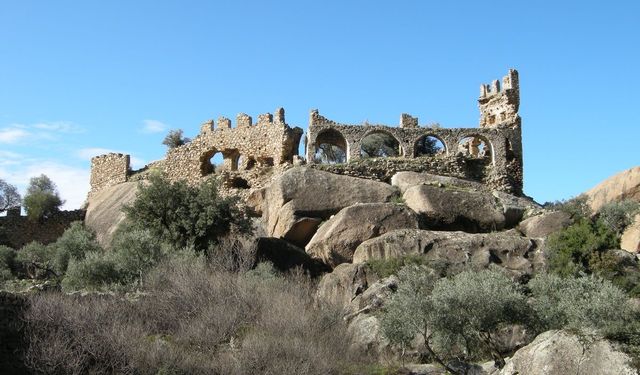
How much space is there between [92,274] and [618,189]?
25742 mm

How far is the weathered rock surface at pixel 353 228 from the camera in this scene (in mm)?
33125

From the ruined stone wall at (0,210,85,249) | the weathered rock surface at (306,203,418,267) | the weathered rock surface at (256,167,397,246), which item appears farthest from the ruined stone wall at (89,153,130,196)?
the weathered rock surface at (306,203,418,267)

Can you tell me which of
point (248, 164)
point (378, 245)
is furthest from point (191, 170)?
point (378, 245)

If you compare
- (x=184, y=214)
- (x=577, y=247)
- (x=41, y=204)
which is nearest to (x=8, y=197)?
(x=41, y=204)

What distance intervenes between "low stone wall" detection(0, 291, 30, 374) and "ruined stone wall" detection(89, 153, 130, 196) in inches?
1002

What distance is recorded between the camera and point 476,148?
44562mm

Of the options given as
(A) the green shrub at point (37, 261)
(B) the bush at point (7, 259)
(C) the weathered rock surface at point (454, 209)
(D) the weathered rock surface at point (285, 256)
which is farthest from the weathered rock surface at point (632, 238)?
(B) the bush at point (7, 259)

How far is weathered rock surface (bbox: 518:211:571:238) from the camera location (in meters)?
33.7

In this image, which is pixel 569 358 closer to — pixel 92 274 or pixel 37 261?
pixel 92 274

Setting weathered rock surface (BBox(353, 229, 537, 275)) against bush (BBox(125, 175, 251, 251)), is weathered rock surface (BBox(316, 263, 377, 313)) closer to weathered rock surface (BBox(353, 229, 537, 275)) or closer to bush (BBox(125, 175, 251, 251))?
weathered rock surface (BBox(353, 229, 537, 275))

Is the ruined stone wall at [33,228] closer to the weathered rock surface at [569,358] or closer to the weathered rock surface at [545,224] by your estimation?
the weathered rock surface at [545,224]

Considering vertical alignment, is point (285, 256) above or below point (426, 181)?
below

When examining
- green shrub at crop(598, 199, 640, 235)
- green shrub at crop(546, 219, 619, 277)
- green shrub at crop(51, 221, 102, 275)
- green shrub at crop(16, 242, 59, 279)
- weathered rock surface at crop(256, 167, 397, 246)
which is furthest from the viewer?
green shrub at crop(598, 199, 640, 235)

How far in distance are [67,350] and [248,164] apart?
21.9 meters
